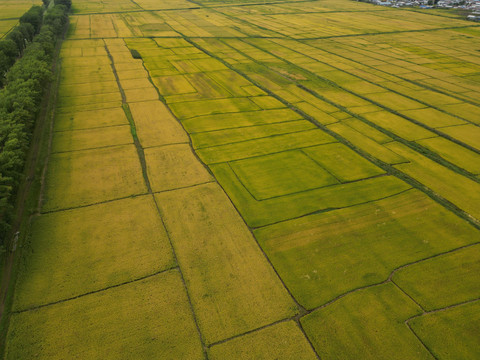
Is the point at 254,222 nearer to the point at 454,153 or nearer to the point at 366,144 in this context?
the point at 366,144

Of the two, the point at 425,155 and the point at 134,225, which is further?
the point at 425,155

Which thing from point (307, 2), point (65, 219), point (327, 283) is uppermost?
point (307, 2)

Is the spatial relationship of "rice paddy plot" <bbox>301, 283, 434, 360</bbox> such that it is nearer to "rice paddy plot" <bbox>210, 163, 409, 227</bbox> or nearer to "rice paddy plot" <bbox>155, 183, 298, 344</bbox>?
"rice paddy plot" <bbox>155, 183, 298, 344</bbox>

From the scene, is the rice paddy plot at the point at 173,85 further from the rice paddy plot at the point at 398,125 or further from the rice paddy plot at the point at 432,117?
the rice paddy plot at the point at 432,117

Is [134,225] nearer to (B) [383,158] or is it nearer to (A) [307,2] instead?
(B) [383,158]

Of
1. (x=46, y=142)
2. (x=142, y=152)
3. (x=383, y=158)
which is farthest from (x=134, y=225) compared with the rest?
(x=383, y=158)

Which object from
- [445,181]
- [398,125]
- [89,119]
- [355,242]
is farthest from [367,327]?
[89,119]

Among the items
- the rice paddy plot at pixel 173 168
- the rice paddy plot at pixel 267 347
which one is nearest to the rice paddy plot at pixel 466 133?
the rice paddy plot at pixel 173 168
